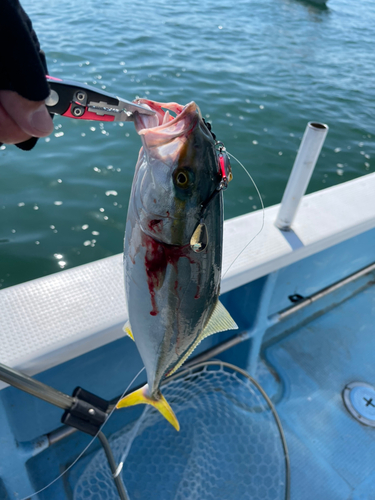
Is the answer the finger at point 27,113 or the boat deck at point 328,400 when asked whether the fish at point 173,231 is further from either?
the boat deck at point 328,400

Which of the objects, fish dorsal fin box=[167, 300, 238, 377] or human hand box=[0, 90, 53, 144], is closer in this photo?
human hand box=[0, 90, 53, 144]

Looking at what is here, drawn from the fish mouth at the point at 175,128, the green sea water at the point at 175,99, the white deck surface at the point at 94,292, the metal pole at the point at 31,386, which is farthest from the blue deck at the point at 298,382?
the green sea water at the point at 175,99

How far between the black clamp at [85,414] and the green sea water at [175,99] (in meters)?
2.50

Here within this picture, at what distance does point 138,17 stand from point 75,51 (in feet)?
14.6

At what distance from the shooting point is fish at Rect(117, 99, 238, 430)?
101cm

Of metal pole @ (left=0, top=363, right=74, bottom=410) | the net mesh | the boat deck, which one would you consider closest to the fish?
metal pole @ (left=0, top=363, right=74, bottom=410)

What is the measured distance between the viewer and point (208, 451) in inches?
88.6

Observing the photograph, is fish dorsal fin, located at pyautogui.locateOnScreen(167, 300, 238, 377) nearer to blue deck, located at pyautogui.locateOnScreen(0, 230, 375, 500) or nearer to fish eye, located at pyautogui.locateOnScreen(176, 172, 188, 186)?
fish eye, located at pyautogui.locateOnScreen(176, 172, 188, 186)

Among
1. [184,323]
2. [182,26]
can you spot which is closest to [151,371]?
[184,323]

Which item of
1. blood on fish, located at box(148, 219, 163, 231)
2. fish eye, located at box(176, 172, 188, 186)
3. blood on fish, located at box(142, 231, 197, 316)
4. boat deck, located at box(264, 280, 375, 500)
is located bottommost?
boat deck, located at box(264, 280, 375, 500)

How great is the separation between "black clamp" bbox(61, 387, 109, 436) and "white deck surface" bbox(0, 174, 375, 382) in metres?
0.20

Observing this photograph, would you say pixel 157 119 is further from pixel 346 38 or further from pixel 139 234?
pixel 346 38

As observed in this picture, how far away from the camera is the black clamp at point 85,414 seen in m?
1.56

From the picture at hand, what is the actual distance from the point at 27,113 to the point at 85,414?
1262 mm
